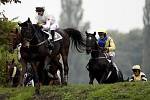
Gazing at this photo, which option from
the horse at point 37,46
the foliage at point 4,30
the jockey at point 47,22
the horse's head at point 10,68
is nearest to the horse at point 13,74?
the horse's head at point 10,68

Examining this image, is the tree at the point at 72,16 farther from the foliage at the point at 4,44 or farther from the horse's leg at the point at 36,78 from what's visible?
the horse's leg at the point at 36,78

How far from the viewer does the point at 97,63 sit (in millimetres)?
17516

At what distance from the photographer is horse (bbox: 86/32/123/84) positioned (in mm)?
17484

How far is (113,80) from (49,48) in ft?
9.25

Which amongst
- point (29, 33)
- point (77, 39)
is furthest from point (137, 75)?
point (29, 33)

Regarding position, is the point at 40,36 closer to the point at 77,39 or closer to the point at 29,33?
the point at 29,33

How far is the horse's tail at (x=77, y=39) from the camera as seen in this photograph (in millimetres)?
19334

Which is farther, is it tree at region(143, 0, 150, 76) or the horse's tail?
tree at region(143, 0, 150, 76)

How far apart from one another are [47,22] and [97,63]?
2181 millimetres

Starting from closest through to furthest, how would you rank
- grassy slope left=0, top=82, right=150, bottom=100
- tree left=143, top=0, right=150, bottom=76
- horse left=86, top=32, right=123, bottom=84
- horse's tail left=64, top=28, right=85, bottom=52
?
grassy slope left=0, top=82, right=150, bottom=100 → horse left=86, top=32, right=123, bottom=84 → horse's tail left=64, top=28, right=85, bottom=52 → tree left=143, top=0, right=150, bottom=76

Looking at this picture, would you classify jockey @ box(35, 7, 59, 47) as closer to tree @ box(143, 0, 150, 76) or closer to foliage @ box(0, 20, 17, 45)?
foliage @ box(0, 20, 17, 45)

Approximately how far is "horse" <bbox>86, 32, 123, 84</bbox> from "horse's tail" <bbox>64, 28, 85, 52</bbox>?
1693 mm

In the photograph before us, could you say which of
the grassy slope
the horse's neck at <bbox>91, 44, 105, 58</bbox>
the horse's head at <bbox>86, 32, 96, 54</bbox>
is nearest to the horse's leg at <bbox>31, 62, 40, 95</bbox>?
the grassy slope

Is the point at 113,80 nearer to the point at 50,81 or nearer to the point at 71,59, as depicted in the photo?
the point at 50,81
